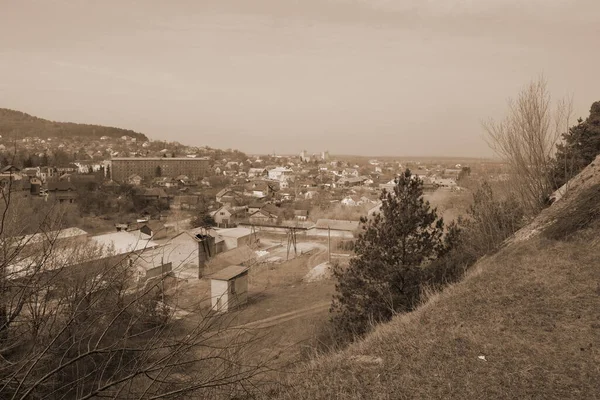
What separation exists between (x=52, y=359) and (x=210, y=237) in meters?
29.7

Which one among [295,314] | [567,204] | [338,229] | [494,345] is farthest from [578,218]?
[338,229]

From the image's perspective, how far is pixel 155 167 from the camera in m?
90.7

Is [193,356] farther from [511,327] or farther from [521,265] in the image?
[521,265]

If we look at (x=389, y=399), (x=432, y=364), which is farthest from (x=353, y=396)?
(x=432, y=364)

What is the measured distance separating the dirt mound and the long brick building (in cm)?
7564

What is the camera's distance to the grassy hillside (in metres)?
4.32

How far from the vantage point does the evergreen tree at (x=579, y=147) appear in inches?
564

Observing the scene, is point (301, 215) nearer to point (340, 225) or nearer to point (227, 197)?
point (340, 225)

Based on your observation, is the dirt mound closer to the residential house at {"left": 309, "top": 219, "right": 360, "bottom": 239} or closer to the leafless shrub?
the leafless shrub

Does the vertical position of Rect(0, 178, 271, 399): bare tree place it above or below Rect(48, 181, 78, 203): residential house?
above

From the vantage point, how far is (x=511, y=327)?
5.70 meters

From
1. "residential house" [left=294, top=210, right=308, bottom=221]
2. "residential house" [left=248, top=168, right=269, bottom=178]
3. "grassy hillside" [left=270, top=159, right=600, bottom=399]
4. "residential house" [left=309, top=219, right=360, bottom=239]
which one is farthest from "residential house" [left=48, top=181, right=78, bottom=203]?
"residential house" [left=248, top=168, right=269, bottom=178]

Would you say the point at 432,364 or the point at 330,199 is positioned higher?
the point at 432,364

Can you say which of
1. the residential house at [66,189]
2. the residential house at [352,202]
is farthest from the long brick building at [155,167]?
the residential house at [352,202]
